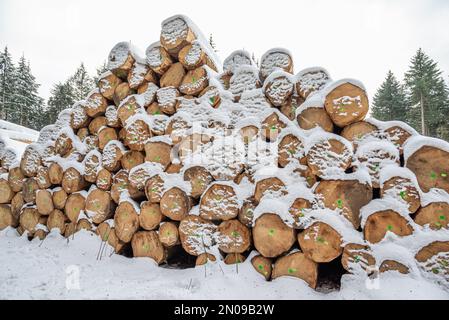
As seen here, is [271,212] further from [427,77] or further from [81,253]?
[427,77]

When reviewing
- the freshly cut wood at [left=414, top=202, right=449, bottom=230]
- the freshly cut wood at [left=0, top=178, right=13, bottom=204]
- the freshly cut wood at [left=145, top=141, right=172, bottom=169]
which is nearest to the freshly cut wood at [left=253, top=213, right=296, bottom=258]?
the freshly cut wood at [left=414, top=202, right=449, bottom=230]

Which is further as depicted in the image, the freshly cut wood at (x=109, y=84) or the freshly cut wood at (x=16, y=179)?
the freshly cut wood at (x=16, y=179)

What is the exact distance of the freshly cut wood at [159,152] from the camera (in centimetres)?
230

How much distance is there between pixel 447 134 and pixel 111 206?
17130 millimetres

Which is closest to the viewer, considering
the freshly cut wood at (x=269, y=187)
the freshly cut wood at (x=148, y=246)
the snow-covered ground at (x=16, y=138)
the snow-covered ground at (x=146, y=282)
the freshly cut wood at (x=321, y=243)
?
the snow-covered ground at (x=146, y=282)

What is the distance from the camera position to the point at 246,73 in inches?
94.2

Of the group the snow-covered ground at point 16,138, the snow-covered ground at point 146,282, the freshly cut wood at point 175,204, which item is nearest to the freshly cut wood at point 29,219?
the snow-covered ground at point 146,282

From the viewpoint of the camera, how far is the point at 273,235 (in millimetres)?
1747

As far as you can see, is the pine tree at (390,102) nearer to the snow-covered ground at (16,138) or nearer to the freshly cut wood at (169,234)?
the freshly cut wood at (169,234)

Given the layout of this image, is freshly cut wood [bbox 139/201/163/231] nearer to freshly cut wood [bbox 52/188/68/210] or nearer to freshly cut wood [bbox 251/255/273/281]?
freshly cut wood [bbox 251/255/273/281]

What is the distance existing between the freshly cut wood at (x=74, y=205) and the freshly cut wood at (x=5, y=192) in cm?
117

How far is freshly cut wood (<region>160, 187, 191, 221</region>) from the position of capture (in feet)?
6.84

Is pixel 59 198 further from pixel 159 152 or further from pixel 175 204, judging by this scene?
pixel 175 204

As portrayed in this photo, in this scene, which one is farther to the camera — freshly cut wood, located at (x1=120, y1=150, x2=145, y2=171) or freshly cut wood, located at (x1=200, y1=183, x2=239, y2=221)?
freshly cut wood, located at (x1=120, y1=150, x2=145, y2=171)
